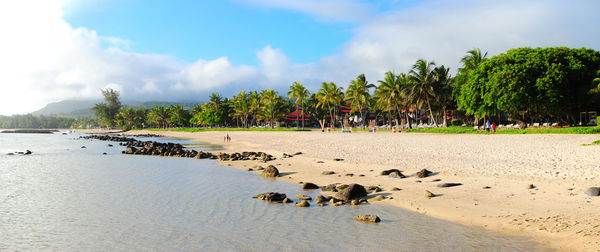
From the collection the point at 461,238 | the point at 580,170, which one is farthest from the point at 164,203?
the point at 580,170

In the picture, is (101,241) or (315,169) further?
(315,169)

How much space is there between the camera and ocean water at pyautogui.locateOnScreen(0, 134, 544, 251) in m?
7.91

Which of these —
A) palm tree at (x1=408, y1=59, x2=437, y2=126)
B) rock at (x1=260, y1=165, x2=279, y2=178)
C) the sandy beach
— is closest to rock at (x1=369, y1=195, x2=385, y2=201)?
the sandy beach

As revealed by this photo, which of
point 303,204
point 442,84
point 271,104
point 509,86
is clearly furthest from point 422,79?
point 303,204

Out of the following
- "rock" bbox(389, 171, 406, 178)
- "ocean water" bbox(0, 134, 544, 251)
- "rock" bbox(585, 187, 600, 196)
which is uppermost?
"rock" bbox(585, 187, 600, 196)

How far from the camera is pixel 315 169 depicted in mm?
19297

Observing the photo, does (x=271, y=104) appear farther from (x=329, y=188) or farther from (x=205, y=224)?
(x=205, y=224)

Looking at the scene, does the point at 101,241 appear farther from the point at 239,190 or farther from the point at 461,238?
the point at 461,238

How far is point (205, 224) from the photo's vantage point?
32.0 ft

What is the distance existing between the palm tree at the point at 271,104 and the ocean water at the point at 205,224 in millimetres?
65469

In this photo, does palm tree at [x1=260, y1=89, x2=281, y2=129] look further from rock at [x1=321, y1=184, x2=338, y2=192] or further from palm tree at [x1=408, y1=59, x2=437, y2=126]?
rock at [x1=321, y1=184, x2=338, y2=192]

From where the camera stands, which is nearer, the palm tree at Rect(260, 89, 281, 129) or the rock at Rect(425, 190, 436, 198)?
the rock at Rect(425, 190, 436, 198)

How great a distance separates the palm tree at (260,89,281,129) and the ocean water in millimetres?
65469

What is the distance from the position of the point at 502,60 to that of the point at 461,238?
40953mm
